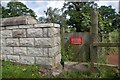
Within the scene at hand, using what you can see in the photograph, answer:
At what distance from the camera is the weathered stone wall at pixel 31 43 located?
382 cm

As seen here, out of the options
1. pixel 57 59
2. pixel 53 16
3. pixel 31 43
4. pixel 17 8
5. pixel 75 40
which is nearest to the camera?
pixel 31 43

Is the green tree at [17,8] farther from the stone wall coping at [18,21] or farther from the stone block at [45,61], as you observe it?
the stone block at [45,61]

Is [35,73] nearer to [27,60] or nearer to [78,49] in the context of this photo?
[27,60]

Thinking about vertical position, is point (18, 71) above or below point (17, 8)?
below

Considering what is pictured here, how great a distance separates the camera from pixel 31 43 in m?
3.93

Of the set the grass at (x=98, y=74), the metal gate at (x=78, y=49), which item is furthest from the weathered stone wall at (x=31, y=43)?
the metal gate at (x=78, y=49)

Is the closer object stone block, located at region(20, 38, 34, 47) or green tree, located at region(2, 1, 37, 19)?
stone block, located at region(20, 38, 34, 47)

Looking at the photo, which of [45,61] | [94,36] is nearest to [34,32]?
[45,61]

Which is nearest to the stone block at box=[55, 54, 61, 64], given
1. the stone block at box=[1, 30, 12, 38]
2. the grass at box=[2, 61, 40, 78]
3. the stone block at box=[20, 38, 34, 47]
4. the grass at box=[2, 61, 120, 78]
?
the grass at box=[2, 61, 120, 78]

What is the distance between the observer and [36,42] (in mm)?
3885

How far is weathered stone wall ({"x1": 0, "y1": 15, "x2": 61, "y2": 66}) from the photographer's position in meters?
3.82

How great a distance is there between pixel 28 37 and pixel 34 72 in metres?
0.73

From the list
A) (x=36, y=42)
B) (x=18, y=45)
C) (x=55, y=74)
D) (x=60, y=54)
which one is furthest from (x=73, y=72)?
(x=18, y=45)

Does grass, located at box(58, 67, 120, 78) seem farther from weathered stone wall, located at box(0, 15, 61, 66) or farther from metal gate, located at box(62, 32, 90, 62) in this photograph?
metal gate, located at box(62, 32, 90, 62)
